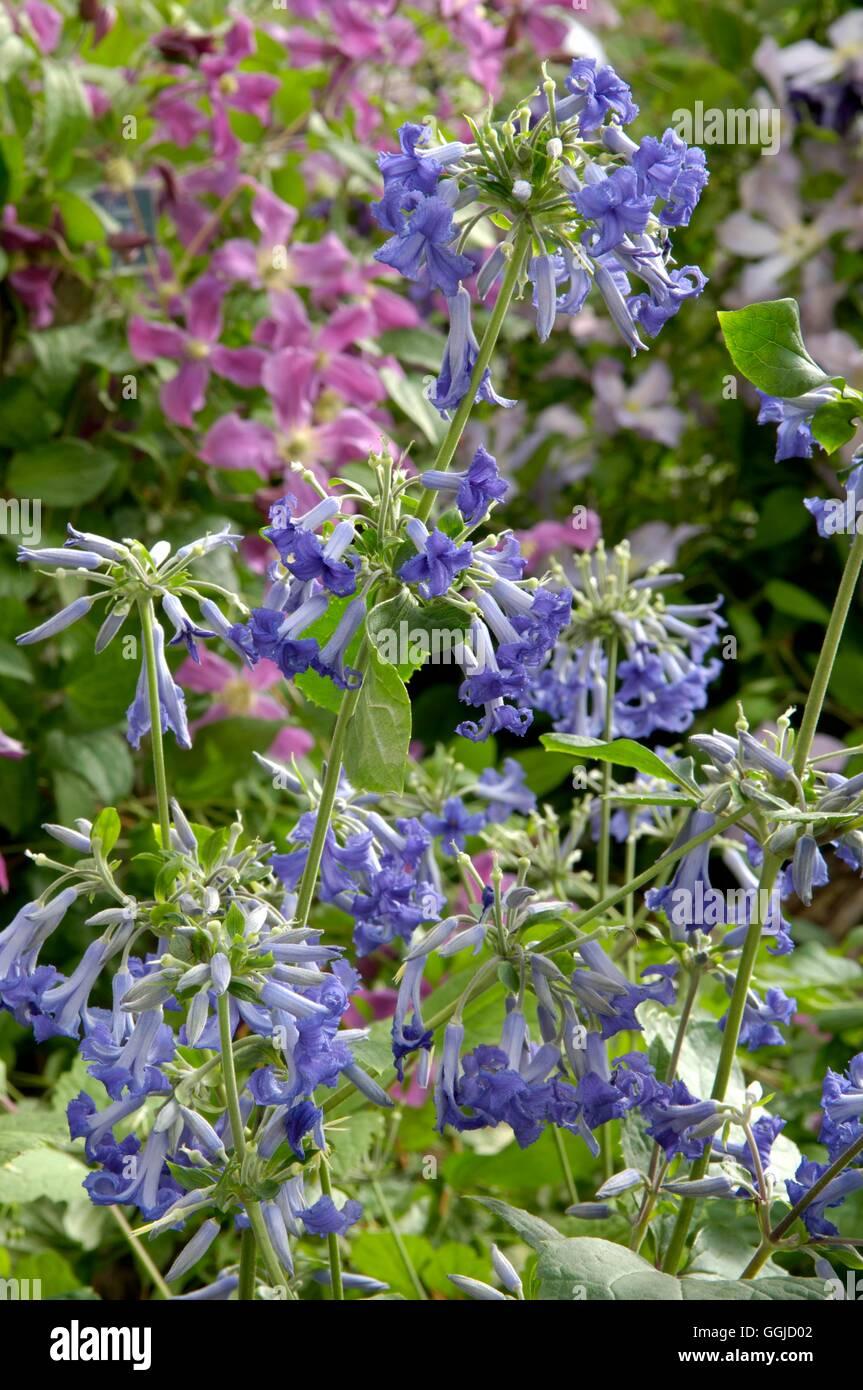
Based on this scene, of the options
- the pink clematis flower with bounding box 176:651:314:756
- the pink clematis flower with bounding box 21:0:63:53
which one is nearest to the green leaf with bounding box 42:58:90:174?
the pink clematis flower with bounding box 21:0:63:53

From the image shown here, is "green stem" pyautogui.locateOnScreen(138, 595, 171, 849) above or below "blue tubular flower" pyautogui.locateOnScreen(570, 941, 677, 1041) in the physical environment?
above

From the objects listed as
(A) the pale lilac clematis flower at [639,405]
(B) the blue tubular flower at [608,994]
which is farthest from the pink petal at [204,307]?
(B) the blue tubular flower at [608,994]

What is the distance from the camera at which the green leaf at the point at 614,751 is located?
61 centimetres

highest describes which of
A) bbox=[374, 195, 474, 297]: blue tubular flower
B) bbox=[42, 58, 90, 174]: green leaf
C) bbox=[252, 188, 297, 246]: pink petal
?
bbox=[42, 58, 90, 174]: green leaf

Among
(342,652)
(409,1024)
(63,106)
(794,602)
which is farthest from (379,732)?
(794,602)

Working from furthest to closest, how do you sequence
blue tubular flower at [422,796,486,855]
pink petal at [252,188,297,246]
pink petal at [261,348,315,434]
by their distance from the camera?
pink petal at [252,188,297,246] → pink petal at [261,348,315,434] → blue tubular flower at [422,796,486,855]

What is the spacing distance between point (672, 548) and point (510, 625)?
1.18 metres

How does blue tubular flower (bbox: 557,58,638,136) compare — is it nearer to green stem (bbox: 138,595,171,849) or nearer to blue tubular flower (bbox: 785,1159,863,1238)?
green stem (bbox: 138,595,171,849)

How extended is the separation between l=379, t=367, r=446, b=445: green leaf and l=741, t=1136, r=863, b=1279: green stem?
836 millimetres

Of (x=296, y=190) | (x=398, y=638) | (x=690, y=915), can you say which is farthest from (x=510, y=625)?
(x=296, y=190)

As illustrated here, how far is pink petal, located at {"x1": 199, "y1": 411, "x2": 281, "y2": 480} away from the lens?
51.5 inches

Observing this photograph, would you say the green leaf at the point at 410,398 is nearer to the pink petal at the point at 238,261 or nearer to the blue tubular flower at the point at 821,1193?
the pink petal at the point at 238,261

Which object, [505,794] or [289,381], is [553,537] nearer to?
[289,381]

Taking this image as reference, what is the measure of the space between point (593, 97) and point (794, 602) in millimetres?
1213
